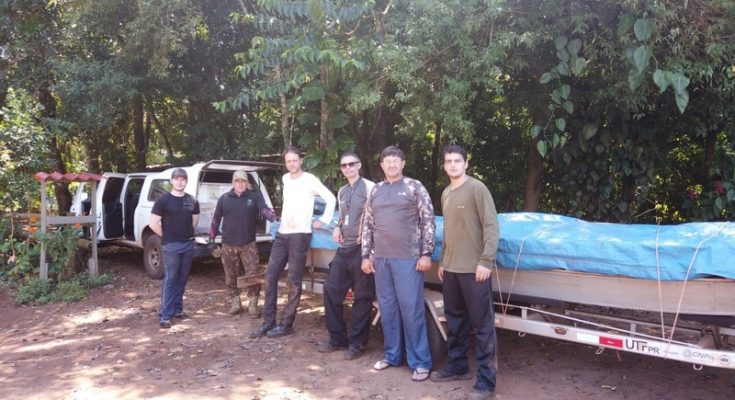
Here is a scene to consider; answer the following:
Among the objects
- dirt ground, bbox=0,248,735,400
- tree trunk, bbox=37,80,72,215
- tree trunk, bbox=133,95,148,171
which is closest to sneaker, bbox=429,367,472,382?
dirt ground, bbox=0,248,735,400

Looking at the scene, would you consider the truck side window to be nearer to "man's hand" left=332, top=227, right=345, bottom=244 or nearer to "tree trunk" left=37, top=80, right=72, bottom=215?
"tree trunk" left=37, top=80, right=72, bottom=215

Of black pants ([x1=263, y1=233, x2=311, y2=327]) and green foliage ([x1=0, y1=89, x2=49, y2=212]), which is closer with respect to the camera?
black pants ([x1=263, y1=233, x2=311, y2=327])

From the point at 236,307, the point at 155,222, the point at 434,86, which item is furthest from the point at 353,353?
the point at 434,86

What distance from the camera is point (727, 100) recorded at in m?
6.70

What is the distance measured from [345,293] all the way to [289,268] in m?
0.72

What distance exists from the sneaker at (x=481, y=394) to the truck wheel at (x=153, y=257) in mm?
6290

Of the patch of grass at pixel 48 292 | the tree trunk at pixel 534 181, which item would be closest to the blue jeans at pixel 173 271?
the patch of grass at pixel 48 292

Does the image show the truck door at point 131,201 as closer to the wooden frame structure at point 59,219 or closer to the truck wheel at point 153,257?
the truck wheel at point 153,257

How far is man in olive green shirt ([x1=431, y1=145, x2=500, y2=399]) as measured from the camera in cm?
396

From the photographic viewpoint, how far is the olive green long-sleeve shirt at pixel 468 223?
158 inches

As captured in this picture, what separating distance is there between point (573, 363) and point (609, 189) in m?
3.62

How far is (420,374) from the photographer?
4406 mm

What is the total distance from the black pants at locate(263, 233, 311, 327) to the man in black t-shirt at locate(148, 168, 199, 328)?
50.0 inches

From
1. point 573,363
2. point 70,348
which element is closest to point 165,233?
point 70,348
